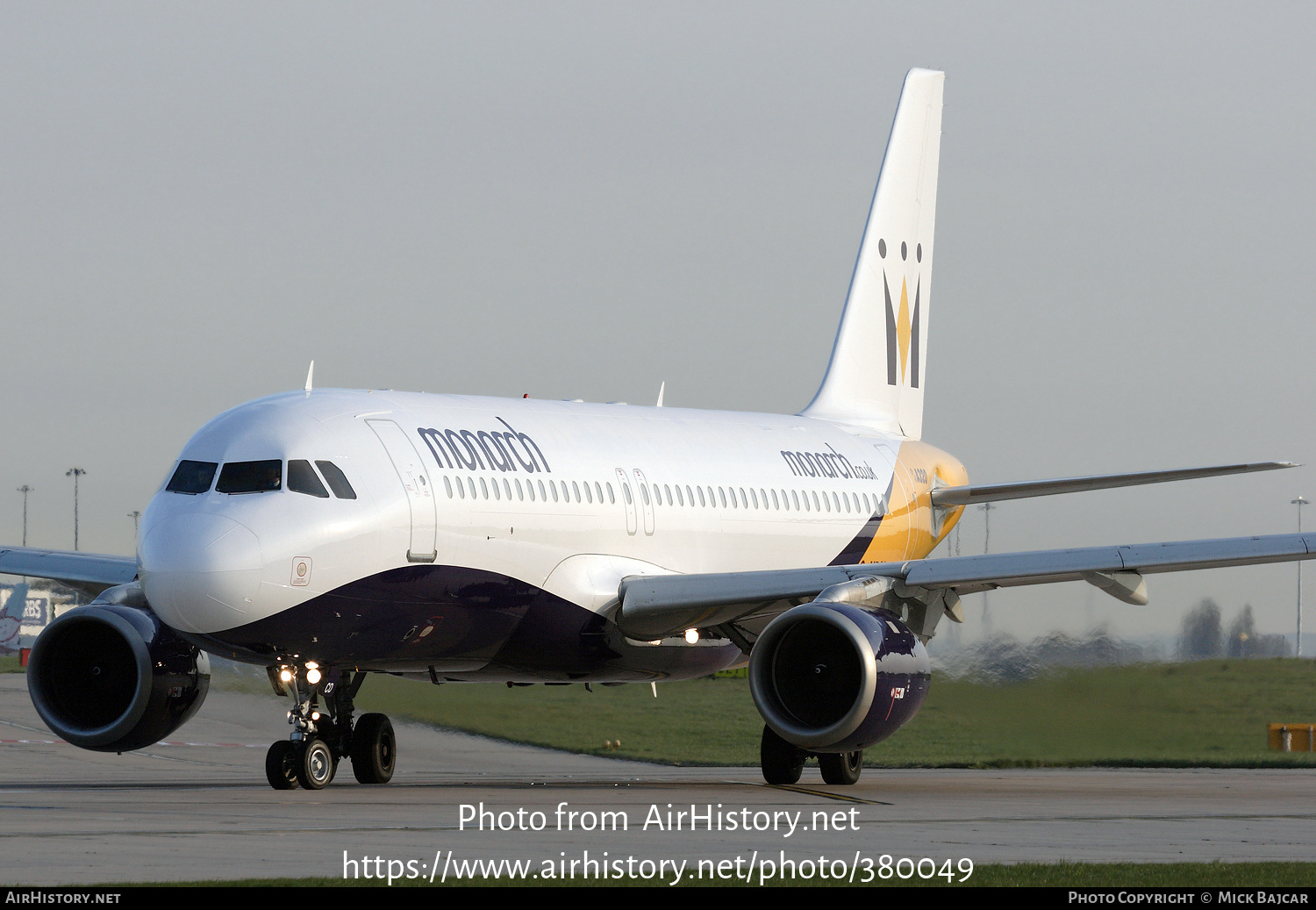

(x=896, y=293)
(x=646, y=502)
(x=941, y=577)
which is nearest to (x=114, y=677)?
(x=646, y=502)

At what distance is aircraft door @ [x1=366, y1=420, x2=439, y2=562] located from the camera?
1881 centimetres

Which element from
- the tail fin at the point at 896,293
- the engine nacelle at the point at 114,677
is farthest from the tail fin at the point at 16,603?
the engine nacelle at the point at 114,677

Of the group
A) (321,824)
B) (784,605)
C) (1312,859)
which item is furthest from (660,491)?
(1312,859)

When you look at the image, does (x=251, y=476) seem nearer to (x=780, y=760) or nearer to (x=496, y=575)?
(x=496, y=575)

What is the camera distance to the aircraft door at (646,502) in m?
22.3

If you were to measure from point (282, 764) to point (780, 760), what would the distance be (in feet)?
19.0

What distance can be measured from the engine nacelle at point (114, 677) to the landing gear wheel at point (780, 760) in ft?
20.4

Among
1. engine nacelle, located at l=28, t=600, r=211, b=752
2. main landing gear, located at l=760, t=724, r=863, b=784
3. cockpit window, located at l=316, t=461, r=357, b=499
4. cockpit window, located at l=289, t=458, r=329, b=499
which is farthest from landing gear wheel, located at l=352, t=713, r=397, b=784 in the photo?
main landing gear, located at l=760, t=724, r=863, b=784

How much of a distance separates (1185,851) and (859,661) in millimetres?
5405

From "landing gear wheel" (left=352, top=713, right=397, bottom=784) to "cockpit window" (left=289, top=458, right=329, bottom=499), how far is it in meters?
3.82

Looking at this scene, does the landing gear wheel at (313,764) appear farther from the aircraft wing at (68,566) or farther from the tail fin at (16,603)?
the tail fin at (16,603)

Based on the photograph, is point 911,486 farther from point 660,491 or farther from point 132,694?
point 132,694

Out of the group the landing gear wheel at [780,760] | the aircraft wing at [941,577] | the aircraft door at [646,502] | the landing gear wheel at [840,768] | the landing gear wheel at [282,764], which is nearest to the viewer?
the landing gear wheel at [282,764]

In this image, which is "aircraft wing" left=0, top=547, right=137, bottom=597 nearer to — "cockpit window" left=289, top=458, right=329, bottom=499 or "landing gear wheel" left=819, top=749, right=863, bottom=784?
"cockpit window" left=289, top=458, right=329, bottom=499
